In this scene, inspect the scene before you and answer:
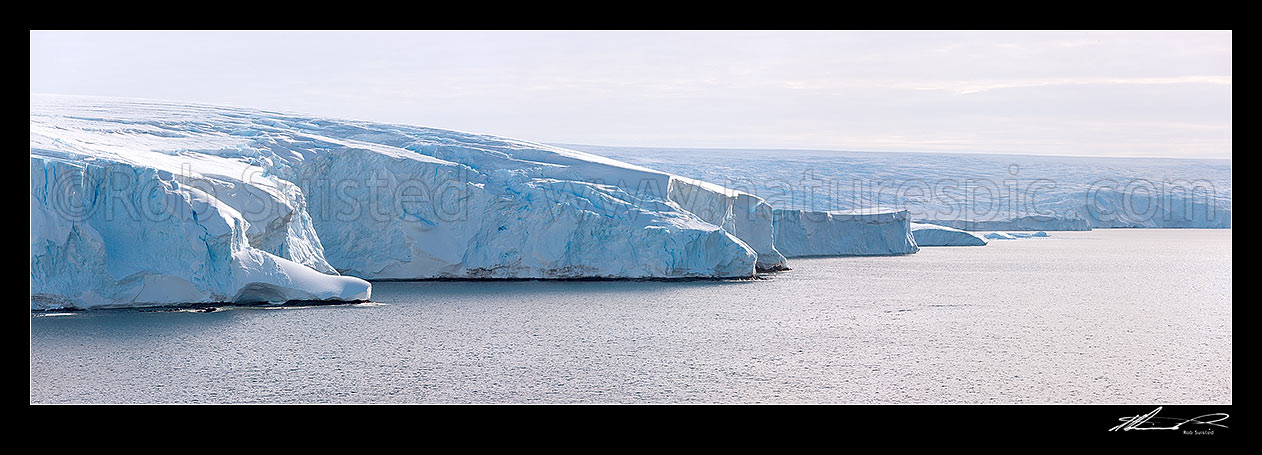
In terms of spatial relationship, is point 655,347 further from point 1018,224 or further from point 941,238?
point 1018,224

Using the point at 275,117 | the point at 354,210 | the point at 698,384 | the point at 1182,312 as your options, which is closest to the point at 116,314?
the point at 354,210

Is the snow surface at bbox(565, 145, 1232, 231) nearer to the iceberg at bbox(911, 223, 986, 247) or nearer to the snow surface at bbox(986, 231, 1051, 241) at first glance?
the snow surface at bbox(986, 231, 1051, 241)

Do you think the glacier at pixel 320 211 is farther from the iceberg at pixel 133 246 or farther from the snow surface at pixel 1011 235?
the snow surface at pixel 1011 235

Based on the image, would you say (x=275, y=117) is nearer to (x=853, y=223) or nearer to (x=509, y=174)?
(x=509, y=174)

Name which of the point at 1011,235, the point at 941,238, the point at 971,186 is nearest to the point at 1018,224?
the point at 1011,235
